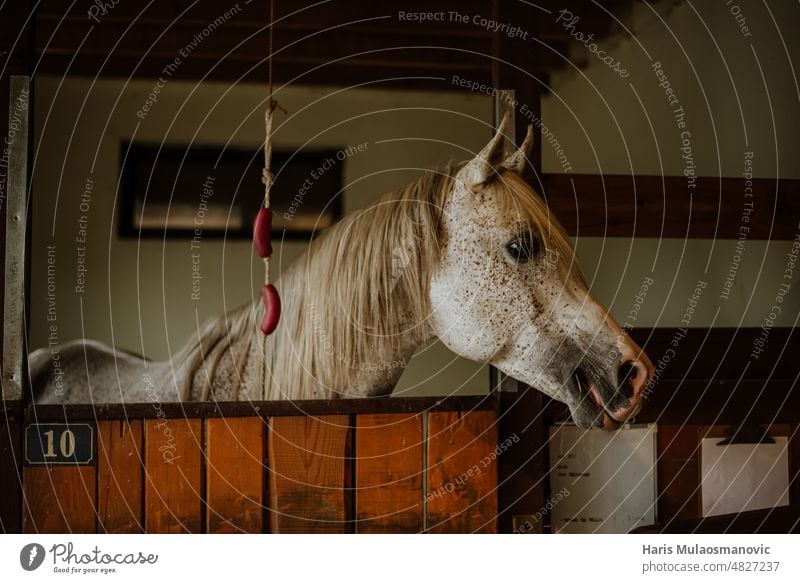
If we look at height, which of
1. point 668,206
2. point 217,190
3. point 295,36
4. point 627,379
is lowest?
point 627,379

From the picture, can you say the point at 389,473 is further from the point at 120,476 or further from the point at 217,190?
the point at 217,190

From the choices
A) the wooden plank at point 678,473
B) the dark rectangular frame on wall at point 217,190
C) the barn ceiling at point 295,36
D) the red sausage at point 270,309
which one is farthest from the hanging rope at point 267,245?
the dark rectangular frame on wall at point 217,190

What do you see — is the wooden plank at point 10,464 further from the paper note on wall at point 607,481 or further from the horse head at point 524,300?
the paper note on wall at point 607,481

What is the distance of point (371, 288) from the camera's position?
0.78 metres

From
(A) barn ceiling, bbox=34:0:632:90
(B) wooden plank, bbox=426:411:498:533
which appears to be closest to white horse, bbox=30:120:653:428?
(B) wooden plank, bbox=426:411:498:533

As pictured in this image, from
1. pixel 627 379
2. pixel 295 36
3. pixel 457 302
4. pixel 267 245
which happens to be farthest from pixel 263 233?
pixel 295 36

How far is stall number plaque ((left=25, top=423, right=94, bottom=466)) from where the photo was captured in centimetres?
79

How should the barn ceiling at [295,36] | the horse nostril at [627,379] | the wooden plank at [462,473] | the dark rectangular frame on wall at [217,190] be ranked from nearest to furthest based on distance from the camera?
the horse nostril at [627,379], the wooden plank at [462,473], the barn ceiling at [295,36], the dark rectangular frame on wall at [217,190]

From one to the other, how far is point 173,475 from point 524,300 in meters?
0.51

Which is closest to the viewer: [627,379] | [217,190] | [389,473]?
[627,379]

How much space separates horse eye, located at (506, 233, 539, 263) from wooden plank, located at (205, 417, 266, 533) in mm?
393

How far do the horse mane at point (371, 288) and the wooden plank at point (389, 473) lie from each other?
5 centimetres

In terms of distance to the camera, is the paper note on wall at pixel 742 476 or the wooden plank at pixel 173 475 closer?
the wooden plank at pixel 173 475

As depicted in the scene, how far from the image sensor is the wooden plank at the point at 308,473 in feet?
2.68
